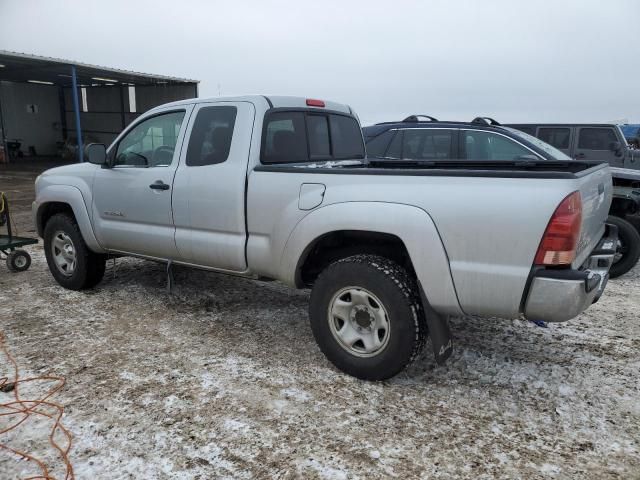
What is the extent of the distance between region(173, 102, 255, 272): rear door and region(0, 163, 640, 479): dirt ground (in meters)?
0.75

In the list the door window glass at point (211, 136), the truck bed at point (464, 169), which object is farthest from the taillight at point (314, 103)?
the door window glass at point (211, 136)

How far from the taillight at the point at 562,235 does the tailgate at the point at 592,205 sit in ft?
0.44

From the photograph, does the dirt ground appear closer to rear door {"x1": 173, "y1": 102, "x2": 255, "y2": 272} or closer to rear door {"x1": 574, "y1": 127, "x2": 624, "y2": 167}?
rear door {"x1": 173, "y1": 102, "x2": 255, "y2": 272}

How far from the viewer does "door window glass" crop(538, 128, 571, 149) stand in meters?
9.34

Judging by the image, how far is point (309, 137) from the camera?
4.22 meters

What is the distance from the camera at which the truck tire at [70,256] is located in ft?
16.4

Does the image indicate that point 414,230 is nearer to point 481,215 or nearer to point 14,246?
point 481,215

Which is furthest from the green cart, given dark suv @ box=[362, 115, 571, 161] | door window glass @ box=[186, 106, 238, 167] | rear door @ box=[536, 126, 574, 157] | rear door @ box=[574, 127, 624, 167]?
rear door @ box=[574, 127, 624, 167]

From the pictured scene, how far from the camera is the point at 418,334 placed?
304 cm

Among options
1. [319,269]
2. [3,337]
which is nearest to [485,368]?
[319,269]

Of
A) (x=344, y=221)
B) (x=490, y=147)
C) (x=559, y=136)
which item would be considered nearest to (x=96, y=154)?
(x=344, y=221)

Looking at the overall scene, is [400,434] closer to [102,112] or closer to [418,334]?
[418,334]

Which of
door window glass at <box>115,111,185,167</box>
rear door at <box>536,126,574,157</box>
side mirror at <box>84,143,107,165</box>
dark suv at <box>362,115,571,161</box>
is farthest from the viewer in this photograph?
rear door at <box>536,126,574,157</box>

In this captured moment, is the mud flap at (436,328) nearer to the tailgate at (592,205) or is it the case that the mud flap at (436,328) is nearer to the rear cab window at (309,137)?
the tailgate at (592,205)
